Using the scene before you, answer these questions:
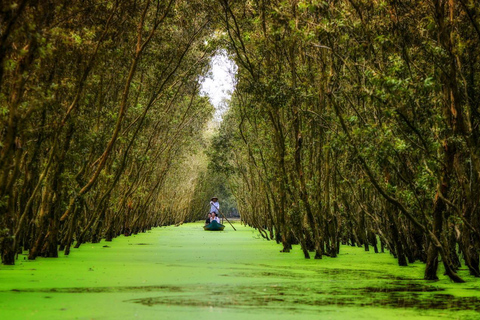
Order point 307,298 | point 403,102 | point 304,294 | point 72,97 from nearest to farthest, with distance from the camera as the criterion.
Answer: point 307,298 < point 304,294 < point 403,102 < point 72,97

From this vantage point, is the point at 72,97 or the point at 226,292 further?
the point at 72,97

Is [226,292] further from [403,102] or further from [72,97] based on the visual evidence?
[72,97]

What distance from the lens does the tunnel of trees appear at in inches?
333

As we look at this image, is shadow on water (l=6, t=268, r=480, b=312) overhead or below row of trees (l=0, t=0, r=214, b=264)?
below

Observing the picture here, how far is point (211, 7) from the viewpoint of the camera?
15875 mm

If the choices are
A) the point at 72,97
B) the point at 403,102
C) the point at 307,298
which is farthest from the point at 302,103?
the point at 307,298

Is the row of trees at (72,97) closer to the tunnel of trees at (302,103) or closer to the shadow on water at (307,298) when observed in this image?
the tunnel of trees at (302,103)

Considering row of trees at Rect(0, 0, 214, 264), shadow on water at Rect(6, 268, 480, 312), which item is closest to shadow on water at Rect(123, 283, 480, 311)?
shadow on water at Rect(6, 268, 480, 312)

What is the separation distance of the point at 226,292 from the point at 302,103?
8.36 m

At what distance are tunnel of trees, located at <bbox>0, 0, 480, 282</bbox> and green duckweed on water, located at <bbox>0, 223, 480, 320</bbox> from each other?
804mm

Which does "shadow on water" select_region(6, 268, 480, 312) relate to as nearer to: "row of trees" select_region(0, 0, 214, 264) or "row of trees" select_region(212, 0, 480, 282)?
"row of trees" select_region(212, 0, 480, 282)

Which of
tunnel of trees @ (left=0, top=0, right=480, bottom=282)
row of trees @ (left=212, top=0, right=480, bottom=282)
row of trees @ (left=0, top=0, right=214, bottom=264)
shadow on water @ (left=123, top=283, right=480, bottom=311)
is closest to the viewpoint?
shadow on water @ (left=123, top=283, right=480, bottom=311)

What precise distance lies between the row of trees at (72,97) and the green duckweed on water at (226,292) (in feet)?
4.01

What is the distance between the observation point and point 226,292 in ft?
25.7
